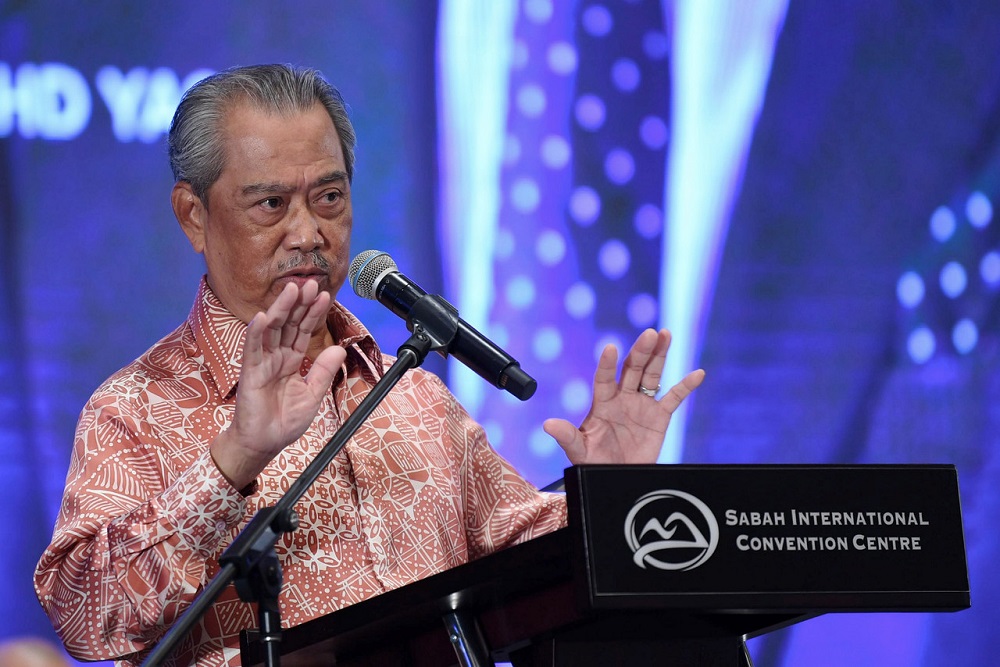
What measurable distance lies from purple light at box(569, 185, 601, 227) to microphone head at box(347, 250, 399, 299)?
55.4 inches

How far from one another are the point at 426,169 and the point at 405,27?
0.35m

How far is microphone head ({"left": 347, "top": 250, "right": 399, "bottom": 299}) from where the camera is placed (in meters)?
1.54

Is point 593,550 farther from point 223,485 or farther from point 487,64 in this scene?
point 487,64

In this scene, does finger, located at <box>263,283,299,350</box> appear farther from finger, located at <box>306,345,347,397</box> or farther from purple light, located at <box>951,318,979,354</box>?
purple light, located at <box>951,318,979,354</box>

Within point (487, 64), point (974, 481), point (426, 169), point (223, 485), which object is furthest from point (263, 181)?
point (974, 481)

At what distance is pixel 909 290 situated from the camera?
10.4 ft

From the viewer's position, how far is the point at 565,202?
9.61 ft

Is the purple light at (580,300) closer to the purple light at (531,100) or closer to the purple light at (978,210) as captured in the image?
the purple light at (531,100)

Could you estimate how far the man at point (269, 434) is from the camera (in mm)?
1532

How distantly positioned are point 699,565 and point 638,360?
653mm

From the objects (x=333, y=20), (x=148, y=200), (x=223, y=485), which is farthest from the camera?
(x=333, y=20)

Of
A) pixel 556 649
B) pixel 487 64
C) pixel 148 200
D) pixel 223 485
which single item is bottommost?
pixel 556 649

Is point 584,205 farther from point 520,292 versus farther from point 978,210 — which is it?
point 978,210

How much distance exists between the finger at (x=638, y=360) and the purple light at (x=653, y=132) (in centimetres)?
135
